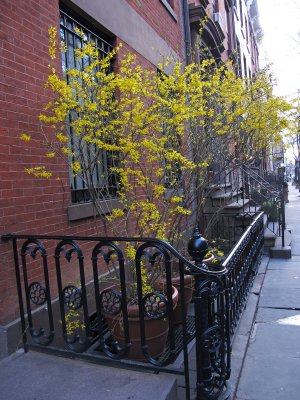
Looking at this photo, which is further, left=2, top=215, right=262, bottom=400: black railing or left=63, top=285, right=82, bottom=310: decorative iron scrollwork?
left=63, top=285, right=82, bottom=310: decorative iron scrollwork

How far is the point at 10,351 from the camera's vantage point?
310cm

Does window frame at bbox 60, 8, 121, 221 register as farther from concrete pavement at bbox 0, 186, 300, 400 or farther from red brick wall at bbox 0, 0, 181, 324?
concrete pavement at bbox 0, 186, 300, 400

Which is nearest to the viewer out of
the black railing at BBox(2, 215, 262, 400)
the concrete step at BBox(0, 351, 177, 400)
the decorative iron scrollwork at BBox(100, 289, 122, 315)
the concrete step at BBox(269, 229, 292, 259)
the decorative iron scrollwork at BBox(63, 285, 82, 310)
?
the concrete step at BBox(0, 351, 177, 400)

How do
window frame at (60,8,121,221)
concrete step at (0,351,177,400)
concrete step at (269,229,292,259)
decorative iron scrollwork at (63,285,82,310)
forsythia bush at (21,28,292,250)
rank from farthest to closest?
concrete step at (269,229,292,259), window frame at (60,8,121,221), forsythia bush at (21,28,292,250), decorative iron scrollwork at (63,285,82,310), concrete step at (0,351,177,400)

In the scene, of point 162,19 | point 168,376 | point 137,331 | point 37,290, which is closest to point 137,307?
point 137,331

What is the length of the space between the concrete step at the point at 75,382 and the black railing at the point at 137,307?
0.08 metres

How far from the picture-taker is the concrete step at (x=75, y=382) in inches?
97.8

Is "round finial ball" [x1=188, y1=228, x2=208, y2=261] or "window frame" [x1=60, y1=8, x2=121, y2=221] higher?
"window frame" [x1=60, y1=8, x2=121, y2=221]

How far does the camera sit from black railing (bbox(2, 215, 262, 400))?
2596 millimetres

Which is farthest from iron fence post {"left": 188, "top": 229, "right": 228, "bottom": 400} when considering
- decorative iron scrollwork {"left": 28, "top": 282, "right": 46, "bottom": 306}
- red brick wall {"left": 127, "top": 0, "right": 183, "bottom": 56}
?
red brick wall {"left": 127, "top": 0, "right": 183, "bottom": 56}

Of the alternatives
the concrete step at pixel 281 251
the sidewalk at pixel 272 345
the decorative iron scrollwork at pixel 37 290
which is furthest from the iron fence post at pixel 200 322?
the concrete step at pixel 281 251

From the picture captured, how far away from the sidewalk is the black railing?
0.78 ft

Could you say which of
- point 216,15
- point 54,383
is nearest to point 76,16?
point 54,383

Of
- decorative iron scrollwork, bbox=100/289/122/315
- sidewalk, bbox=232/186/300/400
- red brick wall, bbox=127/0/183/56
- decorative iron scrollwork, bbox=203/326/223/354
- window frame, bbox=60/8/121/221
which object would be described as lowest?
sidewalk, bbox=232/186/300/400
